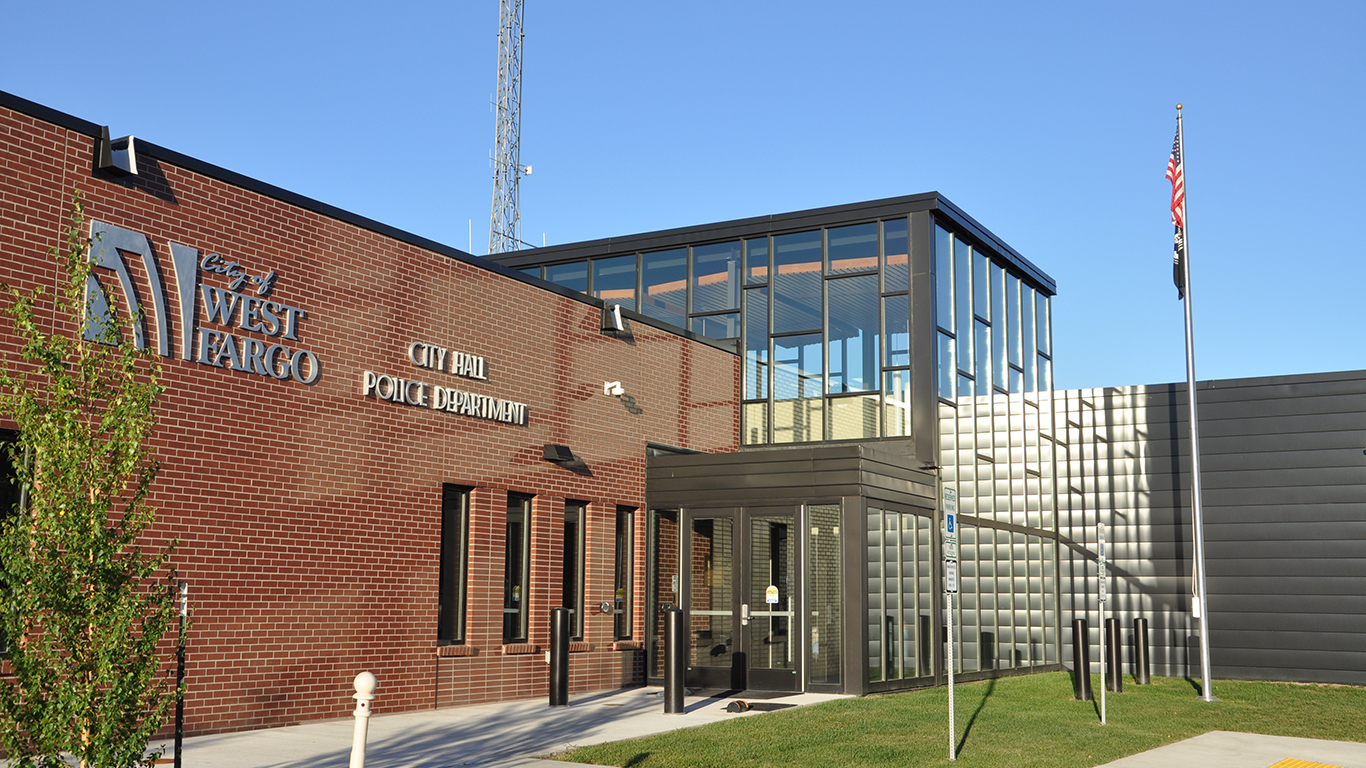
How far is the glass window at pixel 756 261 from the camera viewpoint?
72.1 ft

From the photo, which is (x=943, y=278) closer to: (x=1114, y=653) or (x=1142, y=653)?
(x=1114, y=653)

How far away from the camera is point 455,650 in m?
15.4

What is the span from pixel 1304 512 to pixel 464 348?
1618 cm

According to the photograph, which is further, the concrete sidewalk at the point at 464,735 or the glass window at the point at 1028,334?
the glass window at the point at 1028,334

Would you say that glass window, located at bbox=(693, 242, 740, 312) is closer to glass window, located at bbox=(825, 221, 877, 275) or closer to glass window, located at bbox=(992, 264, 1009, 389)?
glass window, located at bbox=(825, 221, 877, 275)

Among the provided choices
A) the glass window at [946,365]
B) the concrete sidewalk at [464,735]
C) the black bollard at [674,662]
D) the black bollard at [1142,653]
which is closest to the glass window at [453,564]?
the concrete sidewalk at [464,735]

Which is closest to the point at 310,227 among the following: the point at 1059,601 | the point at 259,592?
the point at 259,592

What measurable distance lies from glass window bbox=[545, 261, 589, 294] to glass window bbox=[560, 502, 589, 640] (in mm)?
6590

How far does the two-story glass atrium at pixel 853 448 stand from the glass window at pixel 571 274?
0.04 meters

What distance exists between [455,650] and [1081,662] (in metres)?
8.94

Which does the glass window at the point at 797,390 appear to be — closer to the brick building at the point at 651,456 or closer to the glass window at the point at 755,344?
the brick building at the point at 651,456

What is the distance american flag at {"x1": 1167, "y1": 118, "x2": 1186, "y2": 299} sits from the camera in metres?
21.2

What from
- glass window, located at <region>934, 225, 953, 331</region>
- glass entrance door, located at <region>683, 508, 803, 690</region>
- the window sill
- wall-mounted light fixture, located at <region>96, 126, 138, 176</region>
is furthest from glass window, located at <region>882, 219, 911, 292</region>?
wall-mounted light fixture, located at <region>96, 126, 138, 176</region>

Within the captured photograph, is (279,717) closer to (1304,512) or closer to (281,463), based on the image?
(281,463)
